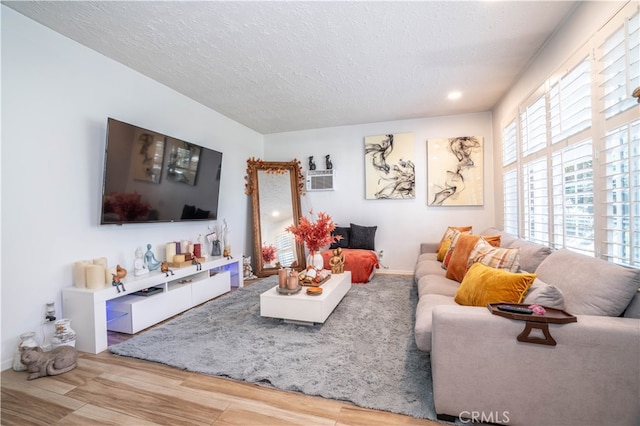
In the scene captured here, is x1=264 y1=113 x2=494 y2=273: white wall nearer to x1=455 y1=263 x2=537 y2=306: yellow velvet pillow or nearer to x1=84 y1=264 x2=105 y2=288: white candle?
x1=455 y1=263 x2=537 y2=306: yellow velvet pillow

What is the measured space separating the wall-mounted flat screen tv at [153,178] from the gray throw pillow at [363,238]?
7.55 ft

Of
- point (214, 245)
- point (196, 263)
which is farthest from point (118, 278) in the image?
point (214, 245)

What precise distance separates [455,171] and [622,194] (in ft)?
9.39

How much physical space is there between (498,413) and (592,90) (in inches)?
81.7

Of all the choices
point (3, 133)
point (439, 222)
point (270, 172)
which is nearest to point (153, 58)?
point (3, 133)

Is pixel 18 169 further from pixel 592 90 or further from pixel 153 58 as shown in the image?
pixel 592 90

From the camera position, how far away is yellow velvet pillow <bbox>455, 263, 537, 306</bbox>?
5.27ft

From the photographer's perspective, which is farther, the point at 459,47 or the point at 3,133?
the point at 459,47

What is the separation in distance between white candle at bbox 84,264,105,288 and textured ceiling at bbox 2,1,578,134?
1.98 meters

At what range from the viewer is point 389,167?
4660 millimetres

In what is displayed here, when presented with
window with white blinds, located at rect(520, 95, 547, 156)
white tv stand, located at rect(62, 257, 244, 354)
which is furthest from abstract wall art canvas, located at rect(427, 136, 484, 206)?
white tv stand, located at rect(62, 257, 244, 354)

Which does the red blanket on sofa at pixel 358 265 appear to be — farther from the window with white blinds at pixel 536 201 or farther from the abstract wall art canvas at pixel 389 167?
the window with white blinds at pixel 536 201

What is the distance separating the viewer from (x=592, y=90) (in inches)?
70.7

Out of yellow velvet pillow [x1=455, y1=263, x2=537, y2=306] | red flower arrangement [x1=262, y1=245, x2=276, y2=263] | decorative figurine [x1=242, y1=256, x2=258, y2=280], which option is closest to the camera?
yellow velvet pillow [x1=455, y1=263, x2=537, y2=306]
